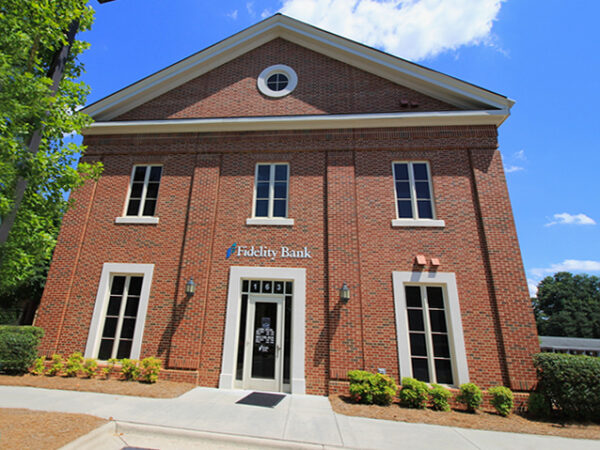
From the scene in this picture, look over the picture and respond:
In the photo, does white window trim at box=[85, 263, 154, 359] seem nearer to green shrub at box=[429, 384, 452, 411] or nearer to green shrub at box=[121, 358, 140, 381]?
green shrub at box=[121, 358, 140, 381]

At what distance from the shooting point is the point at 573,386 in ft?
22.0

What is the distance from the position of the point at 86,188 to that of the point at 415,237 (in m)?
10.6

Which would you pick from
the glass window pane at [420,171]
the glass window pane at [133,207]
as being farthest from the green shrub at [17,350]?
the glass window pane at [420,171]

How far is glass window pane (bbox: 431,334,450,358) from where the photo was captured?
7988 millimetres

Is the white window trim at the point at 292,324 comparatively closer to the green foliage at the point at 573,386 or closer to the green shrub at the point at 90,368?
the green shrub at the point at 90,368

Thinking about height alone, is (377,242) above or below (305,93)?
below

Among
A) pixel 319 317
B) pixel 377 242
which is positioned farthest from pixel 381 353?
pixel 377 242

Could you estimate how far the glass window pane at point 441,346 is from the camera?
7.99m

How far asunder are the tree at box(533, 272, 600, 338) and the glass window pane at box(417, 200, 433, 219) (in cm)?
7038

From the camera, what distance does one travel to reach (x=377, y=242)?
349 inches

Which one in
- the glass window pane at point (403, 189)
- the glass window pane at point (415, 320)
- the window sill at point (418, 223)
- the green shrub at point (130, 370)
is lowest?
the green shrub at point (130, 370)

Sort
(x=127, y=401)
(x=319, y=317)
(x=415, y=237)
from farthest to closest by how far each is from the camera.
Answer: (x=415, y=237), (x=319, y=317), (x=127, y=401)

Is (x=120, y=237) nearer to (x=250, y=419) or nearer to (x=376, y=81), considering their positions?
(x=250, y=419)

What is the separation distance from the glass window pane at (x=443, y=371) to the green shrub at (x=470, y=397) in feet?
1.97
